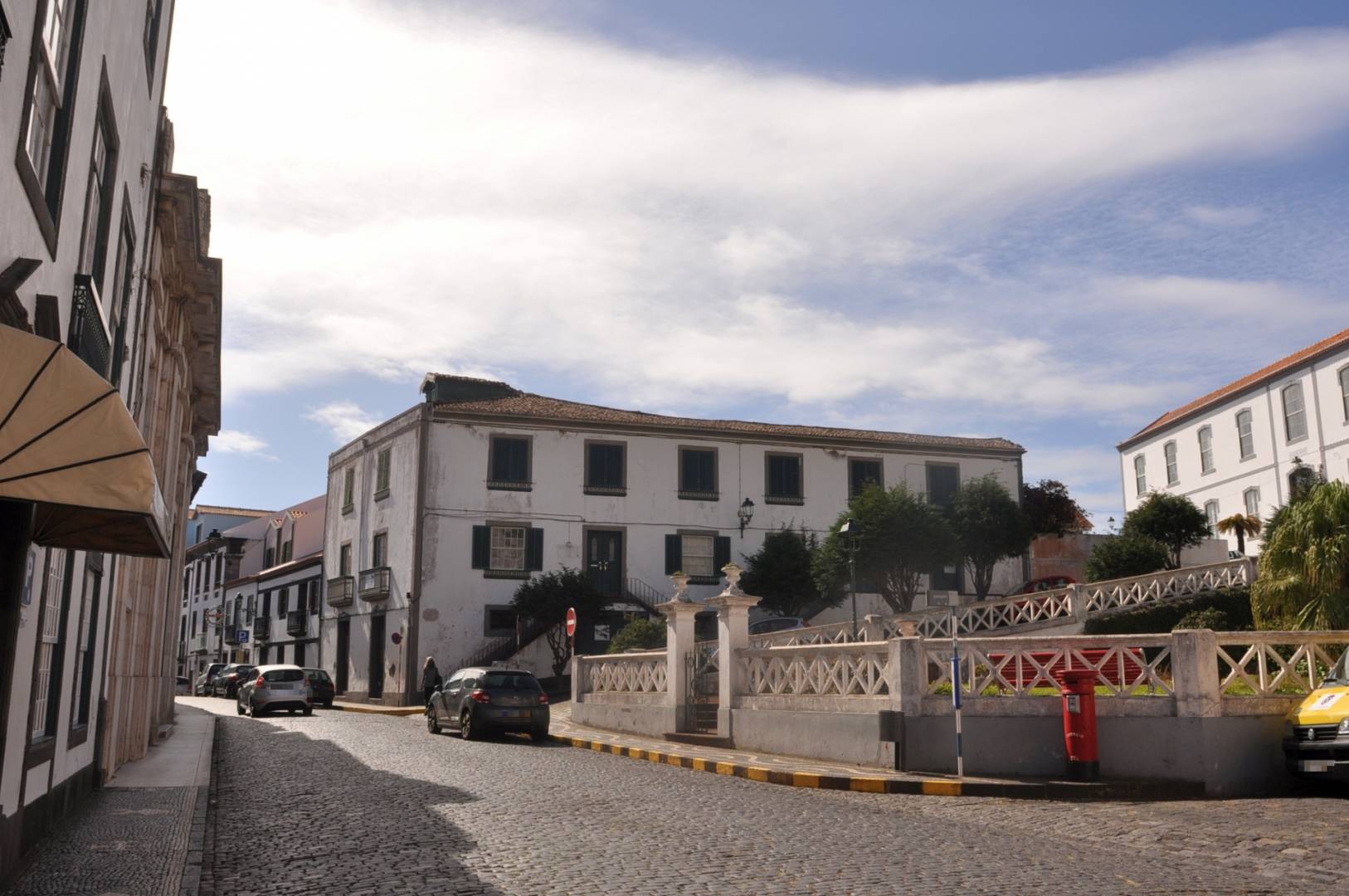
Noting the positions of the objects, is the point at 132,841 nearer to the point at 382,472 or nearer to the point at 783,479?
the point at 382,472

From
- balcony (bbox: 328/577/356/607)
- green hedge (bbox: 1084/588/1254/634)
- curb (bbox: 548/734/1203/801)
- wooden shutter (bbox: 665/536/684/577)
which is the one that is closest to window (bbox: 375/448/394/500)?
balcony (bbox: 328/577/356/607)

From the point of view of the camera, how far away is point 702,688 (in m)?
22.1

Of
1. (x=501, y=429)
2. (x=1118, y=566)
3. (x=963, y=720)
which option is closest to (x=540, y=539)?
(x=501, y=429)

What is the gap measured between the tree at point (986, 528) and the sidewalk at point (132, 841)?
29288mm

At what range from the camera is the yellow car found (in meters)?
12.0

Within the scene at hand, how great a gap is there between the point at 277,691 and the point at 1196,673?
25.2m

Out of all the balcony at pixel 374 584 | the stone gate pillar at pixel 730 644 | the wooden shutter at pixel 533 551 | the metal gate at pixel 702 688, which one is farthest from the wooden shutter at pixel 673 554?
the stone gate pillar at pixel 730 644

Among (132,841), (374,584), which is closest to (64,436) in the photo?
(132,841)

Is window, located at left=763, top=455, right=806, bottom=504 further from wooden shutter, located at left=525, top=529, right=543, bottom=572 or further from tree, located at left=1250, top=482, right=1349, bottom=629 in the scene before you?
tree, located at left=1250, top=482, right=1349, bottom=629

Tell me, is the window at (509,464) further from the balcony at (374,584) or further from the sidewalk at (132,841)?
the sidewalk at (132,841)

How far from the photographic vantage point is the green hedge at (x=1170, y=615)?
98.1 feet

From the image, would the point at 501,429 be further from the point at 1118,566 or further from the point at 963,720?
the point at 963,720

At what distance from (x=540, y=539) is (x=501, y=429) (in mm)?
4022

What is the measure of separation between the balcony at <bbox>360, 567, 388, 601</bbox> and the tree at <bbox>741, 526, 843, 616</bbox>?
12.3 m
